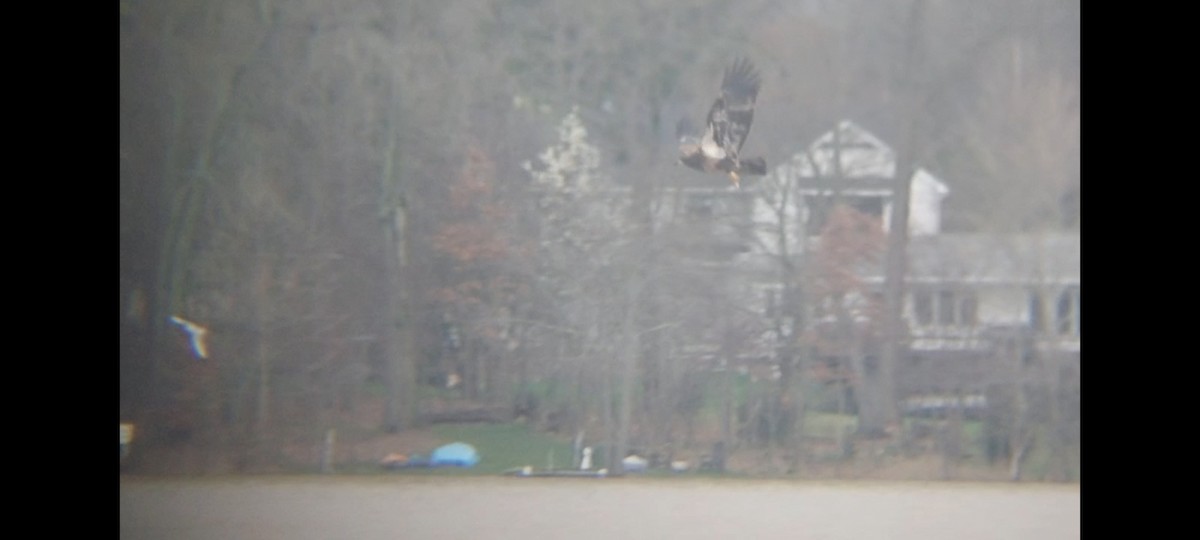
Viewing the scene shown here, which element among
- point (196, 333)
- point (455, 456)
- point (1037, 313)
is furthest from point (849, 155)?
point (196, 333)

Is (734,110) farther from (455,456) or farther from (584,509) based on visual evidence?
(455,456)

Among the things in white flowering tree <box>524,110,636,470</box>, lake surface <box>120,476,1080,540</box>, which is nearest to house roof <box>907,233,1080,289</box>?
lake surface <box>120,476,1080,540</box>

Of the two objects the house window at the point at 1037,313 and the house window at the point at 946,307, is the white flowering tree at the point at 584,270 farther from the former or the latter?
the house window at the point at 1037,313

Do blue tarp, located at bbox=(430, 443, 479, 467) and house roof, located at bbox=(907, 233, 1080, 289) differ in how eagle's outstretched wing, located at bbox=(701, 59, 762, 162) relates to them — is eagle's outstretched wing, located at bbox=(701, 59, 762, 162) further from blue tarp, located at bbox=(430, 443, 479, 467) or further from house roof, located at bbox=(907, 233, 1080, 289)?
blue tarp, located at bbox=(430, 443, 479, 467)

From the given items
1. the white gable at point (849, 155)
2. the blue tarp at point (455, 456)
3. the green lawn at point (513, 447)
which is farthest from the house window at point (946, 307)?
the blue tarp at point (455, 456)

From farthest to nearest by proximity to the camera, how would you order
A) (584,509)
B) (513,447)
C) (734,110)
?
(513,447) < (734,110) < (584,509)
